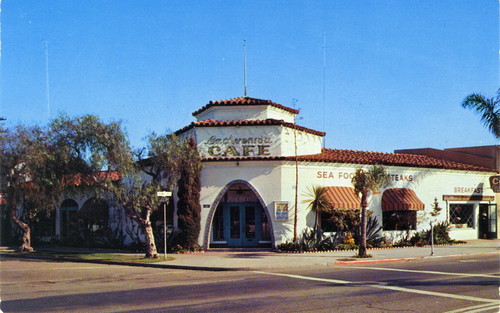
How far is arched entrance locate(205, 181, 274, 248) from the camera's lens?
2433 centimetres

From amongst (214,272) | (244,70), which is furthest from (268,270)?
(244,70)

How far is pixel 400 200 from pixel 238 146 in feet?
30.6

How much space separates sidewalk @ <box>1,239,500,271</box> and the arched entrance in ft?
4.08

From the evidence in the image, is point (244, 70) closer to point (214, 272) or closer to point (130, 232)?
point (130, 232)

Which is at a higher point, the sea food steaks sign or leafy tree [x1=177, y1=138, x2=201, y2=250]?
the sea food steaks sign

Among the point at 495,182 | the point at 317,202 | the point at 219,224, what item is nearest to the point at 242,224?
the point at 219,224

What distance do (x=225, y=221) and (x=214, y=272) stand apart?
7.65 metres

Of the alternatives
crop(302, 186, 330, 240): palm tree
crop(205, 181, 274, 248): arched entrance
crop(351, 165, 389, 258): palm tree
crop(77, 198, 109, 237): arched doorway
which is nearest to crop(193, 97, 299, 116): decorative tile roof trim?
crop(205, 181, 274, 248): arched entrance

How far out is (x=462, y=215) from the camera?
2997cm

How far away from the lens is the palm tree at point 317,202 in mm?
23641

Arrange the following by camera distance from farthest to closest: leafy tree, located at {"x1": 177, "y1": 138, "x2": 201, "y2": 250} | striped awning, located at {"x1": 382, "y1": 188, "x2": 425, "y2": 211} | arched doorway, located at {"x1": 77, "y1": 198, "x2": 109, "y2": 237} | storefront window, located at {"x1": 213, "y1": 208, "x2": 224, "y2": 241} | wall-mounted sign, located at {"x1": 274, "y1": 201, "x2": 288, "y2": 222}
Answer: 1. arched doorway, located at {"x1": 77, "y1": 198, "x2": 109, "y2": 237}
2. striped awning, located at {"x1": 382, "y1": 188, "x2": 425, "y2": 211}
3. storefront window, located at {"x1": 213, "y1": 208, "x2": 224, "y2": 241}
4. wall-mounted sign, located at {"x1": 274, "y1": 201, "x2": 288, "y2": 222}
5. leafy tree, located at {"x1": 177, "y1": 138, "x2": 201, "y2": 250}

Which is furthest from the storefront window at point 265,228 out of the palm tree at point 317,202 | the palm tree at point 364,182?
the palm tree at point 364,182

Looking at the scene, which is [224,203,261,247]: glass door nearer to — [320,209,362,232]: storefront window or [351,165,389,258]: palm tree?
[320,209,362,232]: storefront window

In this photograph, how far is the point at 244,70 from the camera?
28.2 meters
